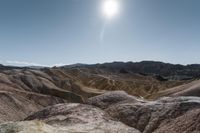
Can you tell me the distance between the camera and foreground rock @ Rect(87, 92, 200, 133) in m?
8.35

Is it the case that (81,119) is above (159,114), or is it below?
below

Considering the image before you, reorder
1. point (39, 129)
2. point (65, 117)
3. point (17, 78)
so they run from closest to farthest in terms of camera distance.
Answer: point (39, 129) → point (65, 117) → point (17, 78)

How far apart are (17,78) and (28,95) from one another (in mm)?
19711

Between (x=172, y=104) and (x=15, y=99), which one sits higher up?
(x=172, y=104)

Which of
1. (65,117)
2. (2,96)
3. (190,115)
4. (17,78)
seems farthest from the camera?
(17,78)

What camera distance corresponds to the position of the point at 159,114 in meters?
9.73

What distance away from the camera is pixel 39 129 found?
7.77m

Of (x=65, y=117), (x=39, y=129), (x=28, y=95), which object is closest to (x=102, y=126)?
(x=65, y=117)

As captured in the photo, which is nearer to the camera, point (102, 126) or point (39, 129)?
point (39, 129)

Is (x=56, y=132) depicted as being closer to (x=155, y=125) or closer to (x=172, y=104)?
(x=155, y=125)

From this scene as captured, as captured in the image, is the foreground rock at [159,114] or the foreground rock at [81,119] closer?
the foreground rock at [159,114]

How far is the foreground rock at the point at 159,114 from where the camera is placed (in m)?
8.35

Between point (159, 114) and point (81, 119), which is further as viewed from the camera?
point (159, 114)

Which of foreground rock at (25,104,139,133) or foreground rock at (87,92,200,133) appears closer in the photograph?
foreground rock at (87,92,200,133)
